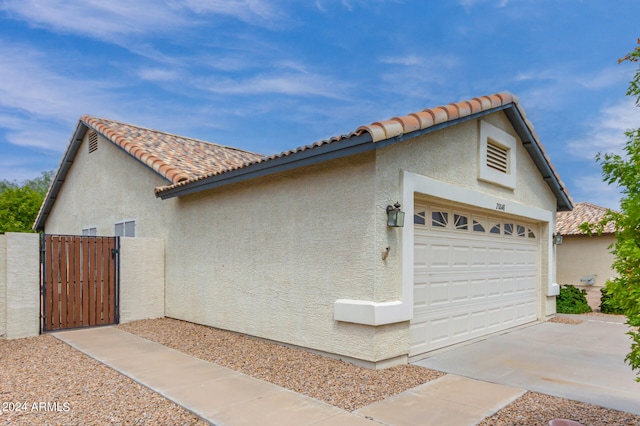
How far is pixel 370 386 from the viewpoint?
559cm

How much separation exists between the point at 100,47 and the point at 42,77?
3274 mm

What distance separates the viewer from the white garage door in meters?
7.50

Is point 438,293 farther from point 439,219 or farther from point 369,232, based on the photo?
point 369,232

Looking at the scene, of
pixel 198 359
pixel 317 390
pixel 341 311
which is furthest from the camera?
pixel 198 359

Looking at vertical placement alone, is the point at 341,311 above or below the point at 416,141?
below

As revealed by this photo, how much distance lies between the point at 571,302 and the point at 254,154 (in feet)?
43.4

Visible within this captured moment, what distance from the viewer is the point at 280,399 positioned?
16.7ft

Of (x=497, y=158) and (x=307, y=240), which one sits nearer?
(x=307, y=240)

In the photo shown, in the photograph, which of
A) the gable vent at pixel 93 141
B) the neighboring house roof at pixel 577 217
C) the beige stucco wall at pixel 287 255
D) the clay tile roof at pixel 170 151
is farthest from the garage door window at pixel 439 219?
the neighboring house roof at pixel 577 217

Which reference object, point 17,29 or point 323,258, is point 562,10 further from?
Answer: point 17,29

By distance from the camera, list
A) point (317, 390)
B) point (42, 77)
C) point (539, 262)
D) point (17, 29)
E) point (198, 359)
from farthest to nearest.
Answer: point (42, 77)
point (17, 29)
point (539, 262)
point (198, 359)
point (317, 390)

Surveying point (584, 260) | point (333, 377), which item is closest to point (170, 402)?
point (333, 377)

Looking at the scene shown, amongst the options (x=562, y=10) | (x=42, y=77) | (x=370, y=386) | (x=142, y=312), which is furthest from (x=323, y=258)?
(x=42, y=77)

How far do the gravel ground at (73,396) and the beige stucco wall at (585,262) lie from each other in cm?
1835
